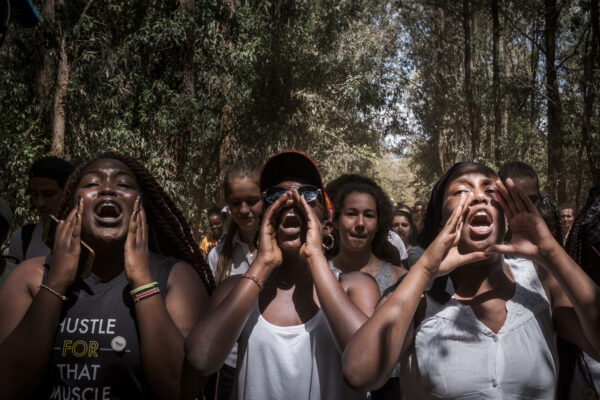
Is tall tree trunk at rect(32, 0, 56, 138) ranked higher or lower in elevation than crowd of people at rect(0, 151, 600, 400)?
higher

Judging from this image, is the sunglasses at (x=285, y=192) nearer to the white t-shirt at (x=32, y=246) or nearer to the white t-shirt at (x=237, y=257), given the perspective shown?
the white t-shirt at (x=237, y=257)

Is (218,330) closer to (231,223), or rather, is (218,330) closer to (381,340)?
(381,340)

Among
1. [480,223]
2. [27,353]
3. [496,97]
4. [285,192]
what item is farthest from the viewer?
[496,97]

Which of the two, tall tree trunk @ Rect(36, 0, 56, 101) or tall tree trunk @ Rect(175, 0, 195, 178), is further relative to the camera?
tall tree trunk @ Rect(175, 0, 195, 178)

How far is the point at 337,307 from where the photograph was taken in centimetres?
242

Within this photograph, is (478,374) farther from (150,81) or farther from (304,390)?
(150,81)

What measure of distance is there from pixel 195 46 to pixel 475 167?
34.5 ft

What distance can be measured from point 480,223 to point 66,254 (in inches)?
69.9

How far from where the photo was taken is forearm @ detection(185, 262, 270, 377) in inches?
A: 92.5

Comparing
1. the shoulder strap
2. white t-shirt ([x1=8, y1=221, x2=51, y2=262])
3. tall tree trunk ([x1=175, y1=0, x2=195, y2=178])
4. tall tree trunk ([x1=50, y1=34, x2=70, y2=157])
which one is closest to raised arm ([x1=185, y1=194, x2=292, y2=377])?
white t-shirt ([x1=8, y1=221, x2=51, y2=262])

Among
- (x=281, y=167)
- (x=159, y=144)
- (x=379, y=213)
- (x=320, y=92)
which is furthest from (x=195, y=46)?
(x=281, y=167)

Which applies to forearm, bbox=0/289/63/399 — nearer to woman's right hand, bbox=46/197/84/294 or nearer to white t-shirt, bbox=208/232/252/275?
woman's right hand, bbox=46/197/84/294

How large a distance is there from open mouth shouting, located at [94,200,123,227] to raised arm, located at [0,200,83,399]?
87mm

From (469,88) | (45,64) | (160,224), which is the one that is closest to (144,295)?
(160,224)
